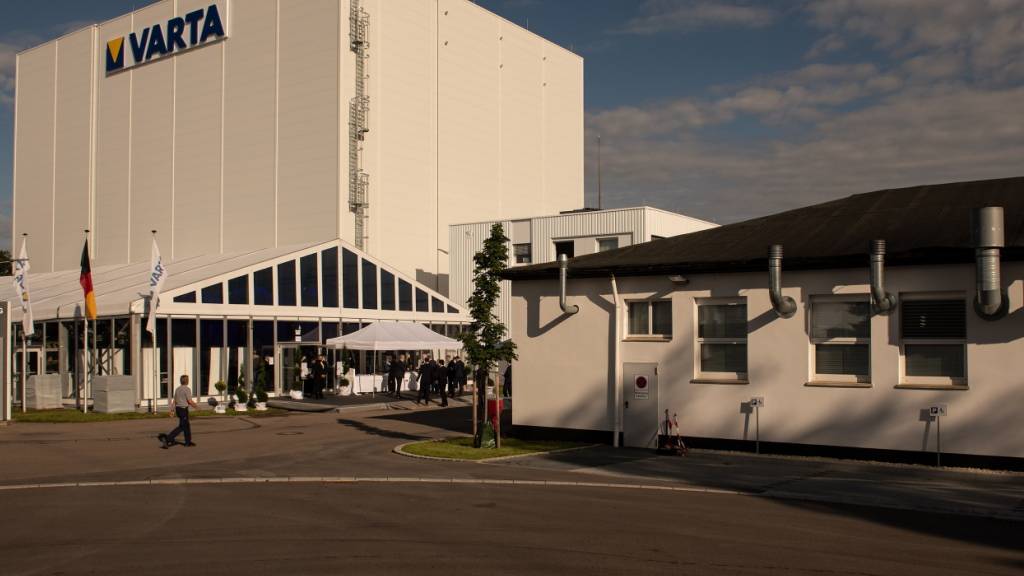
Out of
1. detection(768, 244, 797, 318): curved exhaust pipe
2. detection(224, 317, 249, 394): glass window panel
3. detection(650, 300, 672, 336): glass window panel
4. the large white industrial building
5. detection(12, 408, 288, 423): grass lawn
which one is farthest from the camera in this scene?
the large white industrial building

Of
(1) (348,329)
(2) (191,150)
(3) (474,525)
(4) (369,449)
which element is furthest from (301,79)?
(3) (474,525)

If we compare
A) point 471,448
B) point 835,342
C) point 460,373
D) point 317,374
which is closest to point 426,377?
point 460,373

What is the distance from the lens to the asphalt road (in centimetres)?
959

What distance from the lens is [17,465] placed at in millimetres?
18672

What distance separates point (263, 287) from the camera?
35875mm

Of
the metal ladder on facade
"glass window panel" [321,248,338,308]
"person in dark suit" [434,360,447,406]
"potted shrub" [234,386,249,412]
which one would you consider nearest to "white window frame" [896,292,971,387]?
"person in dark suit" [434,360,447,406]

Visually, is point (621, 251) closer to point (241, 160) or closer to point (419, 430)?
point (419, 430)

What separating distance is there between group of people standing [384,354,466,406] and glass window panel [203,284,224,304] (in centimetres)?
729

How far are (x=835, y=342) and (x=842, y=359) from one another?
0.36 metres

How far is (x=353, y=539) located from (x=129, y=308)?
24.4 metres

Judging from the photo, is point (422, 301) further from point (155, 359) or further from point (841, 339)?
point (841, 339)

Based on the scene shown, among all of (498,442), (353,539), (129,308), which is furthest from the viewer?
(129,308)

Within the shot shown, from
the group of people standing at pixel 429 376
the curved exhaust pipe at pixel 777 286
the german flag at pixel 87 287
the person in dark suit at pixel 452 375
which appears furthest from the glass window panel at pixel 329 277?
the curved exhaust pipe at pixel 777 286

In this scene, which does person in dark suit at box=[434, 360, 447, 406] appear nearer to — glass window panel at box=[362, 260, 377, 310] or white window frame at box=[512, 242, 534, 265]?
glass window panel at box=[362, 260, 377, 310]
